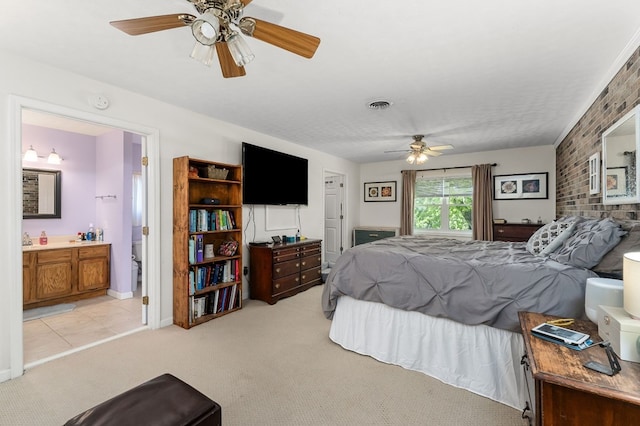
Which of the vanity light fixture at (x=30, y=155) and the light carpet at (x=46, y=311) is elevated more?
the vanity light fixture at (x=30, y=155)

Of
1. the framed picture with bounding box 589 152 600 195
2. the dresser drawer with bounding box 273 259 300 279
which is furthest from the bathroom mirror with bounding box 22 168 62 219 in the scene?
the framed picture with bounding box 589 152 600 195

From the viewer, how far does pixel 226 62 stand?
1786 millimetres

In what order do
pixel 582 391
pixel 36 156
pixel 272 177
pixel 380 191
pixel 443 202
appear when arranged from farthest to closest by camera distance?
1. pixel 380 191
2. pixel 443 202
3. pixel 272 177
4. pixel 36 156
5. pixel 582 391

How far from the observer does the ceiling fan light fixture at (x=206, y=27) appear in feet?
4.29

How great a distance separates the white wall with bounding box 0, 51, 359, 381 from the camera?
2242mm

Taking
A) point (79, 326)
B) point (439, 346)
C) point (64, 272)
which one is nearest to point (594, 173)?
point (439, 346)

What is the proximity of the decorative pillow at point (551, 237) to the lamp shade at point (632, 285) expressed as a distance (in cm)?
130

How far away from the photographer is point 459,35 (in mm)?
1937

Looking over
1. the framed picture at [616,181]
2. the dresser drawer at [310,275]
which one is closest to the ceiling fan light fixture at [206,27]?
the framed picture at [616,181]

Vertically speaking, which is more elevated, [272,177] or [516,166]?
[516,166]

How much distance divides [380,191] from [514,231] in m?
2.74

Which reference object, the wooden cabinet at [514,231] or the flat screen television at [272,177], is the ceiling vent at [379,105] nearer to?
the flat screen television at [272,177]

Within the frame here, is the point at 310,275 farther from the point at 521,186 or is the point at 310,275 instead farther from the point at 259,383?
the point at 521,186

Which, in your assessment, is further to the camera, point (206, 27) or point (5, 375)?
point (5, 375)
